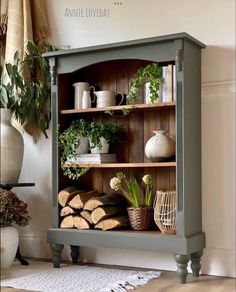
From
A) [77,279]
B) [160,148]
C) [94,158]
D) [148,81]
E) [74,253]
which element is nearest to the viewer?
[77,279]

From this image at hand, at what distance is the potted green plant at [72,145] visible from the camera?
340cm

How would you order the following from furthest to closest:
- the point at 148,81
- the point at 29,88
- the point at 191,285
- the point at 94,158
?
the point at 29,88, the point at 94,158, the point at 148,81, the point at 191,285

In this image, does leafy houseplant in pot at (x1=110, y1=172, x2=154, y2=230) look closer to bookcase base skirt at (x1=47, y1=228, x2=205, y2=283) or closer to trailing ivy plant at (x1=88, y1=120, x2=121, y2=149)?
bookcase base skirt at (x1=47, y1=228, x2=205, y2=283)

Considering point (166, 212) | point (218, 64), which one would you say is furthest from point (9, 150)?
point (218, 64)

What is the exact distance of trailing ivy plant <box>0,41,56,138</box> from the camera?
12.1ft

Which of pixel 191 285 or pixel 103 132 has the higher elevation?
pixel 103 132

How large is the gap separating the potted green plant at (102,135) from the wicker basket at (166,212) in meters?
0.54

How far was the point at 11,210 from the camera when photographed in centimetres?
335

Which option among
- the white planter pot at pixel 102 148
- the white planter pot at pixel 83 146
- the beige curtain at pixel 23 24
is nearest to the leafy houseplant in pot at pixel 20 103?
the beige curtain at pixel 23 24

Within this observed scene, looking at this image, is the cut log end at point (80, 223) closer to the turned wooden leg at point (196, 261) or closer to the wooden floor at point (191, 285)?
the wooden floor at point (191, 285)

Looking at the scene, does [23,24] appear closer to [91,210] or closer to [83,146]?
[83,146]

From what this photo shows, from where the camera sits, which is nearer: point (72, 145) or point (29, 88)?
point (72, 145)

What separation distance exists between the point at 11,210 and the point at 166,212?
1032 mm

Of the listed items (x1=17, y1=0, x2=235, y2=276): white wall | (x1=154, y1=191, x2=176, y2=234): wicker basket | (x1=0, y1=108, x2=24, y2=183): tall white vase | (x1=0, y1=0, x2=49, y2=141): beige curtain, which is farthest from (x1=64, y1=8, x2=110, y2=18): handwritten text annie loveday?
(x1=154, y1=191, x2=176, y2=234): wicker basket
